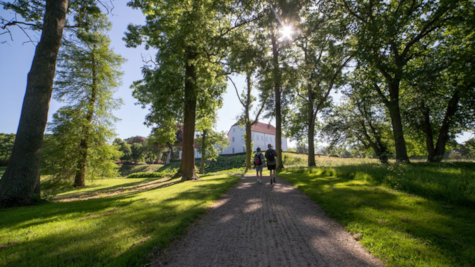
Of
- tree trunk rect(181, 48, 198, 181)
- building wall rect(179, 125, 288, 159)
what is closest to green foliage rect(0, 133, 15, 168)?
building wall rect(179, 125, 288, 159)

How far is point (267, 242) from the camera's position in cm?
382

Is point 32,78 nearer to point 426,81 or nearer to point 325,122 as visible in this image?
point 426,81

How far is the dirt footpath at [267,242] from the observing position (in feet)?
10.3

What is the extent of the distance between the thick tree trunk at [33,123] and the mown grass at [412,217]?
404 inches

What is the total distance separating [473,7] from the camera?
38.1 feet

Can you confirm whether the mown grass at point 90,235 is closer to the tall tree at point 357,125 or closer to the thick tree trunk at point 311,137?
the thick tree trunk at point 311,137

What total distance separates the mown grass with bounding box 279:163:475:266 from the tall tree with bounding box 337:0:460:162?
8.00 metres

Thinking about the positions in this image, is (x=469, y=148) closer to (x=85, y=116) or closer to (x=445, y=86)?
(x=445, y=86)

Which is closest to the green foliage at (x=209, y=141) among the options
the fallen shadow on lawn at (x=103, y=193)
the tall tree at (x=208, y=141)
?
the tall tree at (x=208, y=141)

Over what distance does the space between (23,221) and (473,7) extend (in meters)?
22.1

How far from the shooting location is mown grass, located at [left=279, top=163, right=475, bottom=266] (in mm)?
3123

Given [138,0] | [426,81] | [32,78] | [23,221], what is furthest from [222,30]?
[23,221]

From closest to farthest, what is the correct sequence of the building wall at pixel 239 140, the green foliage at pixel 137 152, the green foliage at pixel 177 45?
the green foliage at pixel 177 45
the building wall at pixel 239 140
the green foliage at pixel 137 152

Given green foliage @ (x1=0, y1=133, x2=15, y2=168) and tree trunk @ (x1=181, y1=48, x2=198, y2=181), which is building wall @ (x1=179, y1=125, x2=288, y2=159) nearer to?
tree trunk @ (x1=181, y1=48, x2=198, y2=181)
